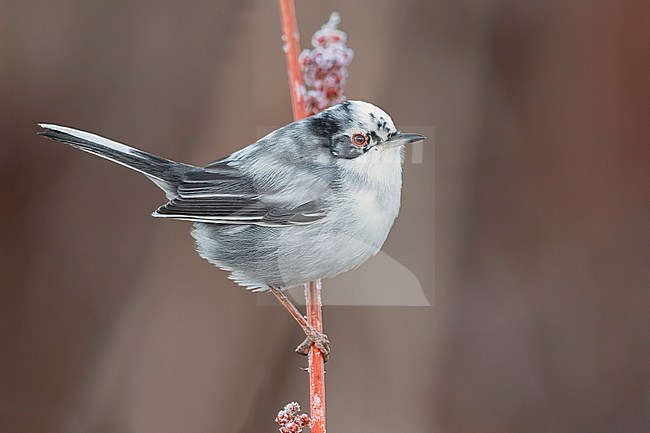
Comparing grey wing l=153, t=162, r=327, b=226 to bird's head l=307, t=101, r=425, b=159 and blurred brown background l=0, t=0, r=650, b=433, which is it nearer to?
bird's head l=307, t=101, r=425, b=159

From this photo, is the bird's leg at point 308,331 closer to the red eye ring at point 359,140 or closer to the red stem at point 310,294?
the red stem at point 310,294

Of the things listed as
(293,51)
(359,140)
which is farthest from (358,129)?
(293,51)

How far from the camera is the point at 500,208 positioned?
3605 millimetres

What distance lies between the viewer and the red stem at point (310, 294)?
167 centimetres

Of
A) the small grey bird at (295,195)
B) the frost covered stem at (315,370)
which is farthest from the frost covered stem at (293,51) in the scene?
the frost covered stem at (315,370)

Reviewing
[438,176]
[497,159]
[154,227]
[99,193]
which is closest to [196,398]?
[154,227]

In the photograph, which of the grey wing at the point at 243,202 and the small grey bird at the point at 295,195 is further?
the grey wing at the point at 243,202

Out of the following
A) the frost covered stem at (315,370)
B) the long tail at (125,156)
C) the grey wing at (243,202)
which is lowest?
the frost covered stem at (315,370)

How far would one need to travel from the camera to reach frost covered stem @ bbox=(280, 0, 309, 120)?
70.9 inches

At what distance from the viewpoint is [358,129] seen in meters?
1.84

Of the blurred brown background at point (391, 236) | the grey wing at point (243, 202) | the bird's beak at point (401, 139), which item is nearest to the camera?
the bird's beak at point (401, 139)

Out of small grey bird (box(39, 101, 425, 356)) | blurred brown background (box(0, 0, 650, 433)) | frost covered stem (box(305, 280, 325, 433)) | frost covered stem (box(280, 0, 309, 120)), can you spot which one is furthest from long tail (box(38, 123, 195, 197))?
blurred brown background (box(0, 0, 650, 433))

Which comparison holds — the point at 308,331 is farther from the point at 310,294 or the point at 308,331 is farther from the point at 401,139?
the point at 401,139

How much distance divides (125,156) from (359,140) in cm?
56
